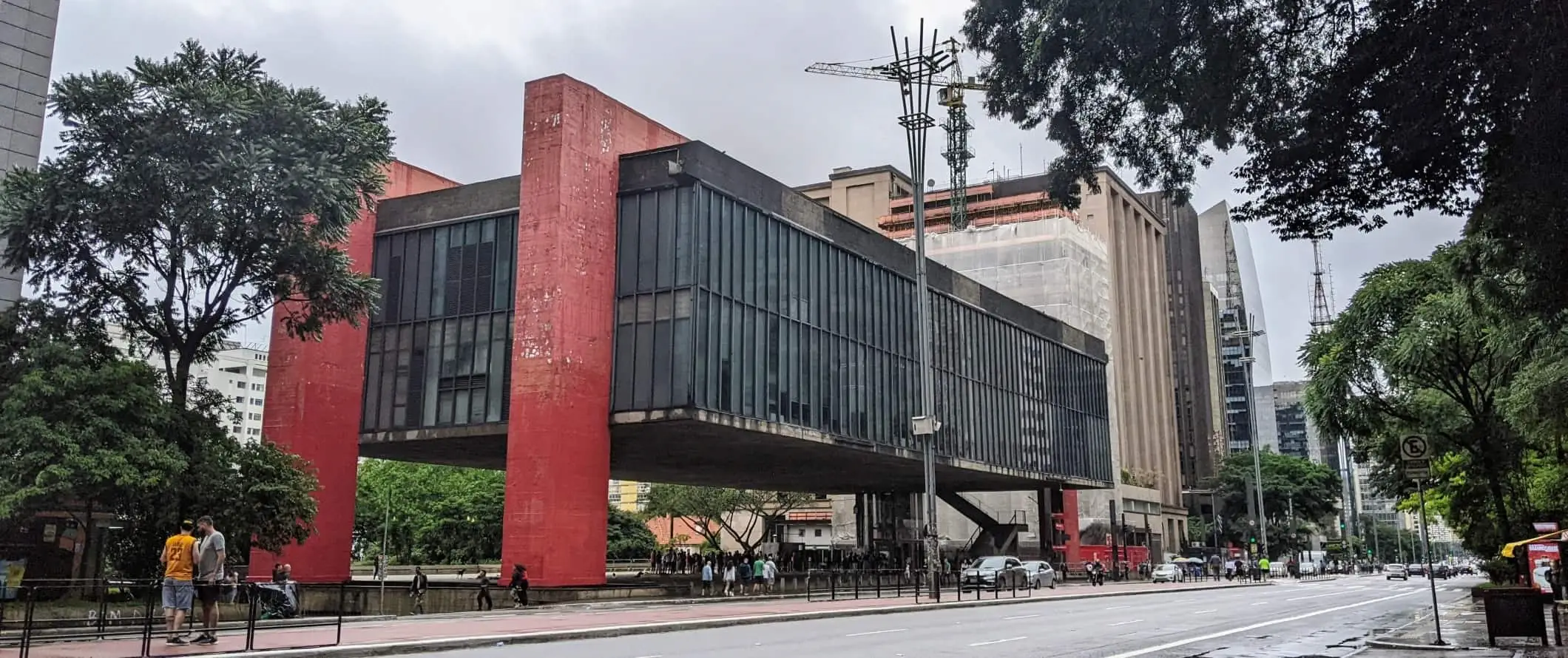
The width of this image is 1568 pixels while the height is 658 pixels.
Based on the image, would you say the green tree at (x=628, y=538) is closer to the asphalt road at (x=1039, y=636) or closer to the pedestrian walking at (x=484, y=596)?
the pedestrian walking at (x=484, y=596)

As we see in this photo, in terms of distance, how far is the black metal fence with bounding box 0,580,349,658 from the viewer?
48.2 ft

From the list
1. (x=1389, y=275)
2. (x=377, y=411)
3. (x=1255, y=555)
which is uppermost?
(x=1389, y=275)

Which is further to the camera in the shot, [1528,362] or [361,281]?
[361,281]

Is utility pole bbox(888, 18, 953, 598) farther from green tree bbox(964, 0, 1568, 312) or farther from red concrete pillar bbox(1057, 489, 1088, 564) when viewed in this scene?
red concrete pillar bbox(1057, 489, 1088, 564)

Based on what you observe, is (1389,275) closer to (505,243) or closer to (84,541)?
(505,243)

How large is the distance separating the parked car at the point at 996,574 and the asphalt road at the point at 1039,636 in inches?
431

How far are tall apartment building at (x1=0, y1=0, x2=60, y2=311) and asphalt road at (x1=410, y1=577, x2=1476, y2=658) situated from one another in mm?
46844

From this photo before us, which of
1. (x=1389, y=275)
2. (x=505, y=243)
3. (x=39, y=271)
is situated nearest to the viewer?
(x=39, y=271)

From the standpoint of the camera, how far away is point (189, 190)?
2395 cm

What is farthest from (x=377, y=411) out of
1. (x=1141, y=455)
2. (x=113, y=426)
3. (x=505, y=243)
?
(x=1141, y=455)

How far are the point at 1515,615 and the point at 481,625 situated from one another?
57.9 feet

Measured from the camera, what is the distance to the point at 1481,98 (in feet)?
38.7

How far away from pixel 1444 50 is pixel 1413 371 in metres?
22.4

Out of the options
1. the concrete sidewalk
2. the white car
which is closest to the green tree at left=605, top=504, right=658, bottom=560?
the white car
